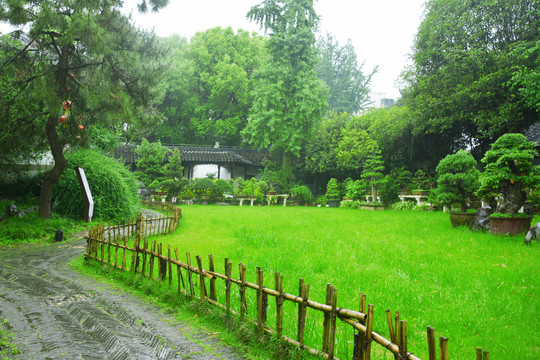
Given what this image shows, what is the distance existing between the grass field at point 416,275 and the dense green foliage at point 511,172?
3.70 feet

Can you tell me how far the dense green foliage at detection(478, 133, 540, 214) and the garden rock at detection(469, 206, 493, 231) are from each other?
513mm

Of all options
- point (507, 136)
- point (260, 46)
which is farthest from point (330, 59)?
point (507, 136)

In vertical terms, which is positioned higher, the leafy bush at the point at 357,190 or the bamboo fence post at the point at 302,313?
the leafy bush at the point at 357,190

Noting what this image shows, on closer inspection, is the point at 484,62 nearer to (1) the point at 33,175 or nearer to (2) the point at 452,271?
(2) the point at 452,271

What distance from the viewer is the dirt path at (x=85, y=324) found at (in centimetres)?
279

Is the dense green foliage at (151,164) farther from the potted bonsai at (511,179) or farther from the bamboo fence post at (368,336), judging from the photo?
the bamboo fence post at (368,336)

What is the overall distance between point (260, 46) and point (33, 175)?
79.9 feet

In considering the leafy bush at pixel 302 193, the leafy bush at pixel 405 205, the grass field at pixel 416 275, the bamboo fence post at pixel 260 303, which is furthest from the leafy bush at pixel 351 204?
the bamboo fence post at pixel 260 303

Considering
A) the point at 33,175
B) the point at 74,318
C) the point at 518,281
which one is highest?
the point at 33,175

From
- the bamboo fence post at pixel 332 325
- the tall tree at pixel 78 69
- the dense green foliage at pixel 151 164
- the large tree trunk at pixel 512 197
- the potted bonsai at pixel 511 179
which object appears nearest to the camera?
the bamboo fence post at pixel 332 325

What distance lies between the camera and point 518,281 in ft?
14.3

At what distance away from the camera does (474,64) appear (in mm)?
13219

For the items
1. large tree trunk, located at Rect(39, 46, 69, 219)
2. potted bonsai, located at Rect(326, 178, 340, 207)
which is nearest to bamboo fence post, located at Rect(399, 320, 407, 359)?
large tree trunk, located at Rect(39, 46, 69, 219)

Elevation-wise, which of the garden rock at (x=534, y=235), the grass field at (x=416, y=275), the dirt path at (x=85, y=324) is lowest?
the dirt path at (x=85, y=324)
